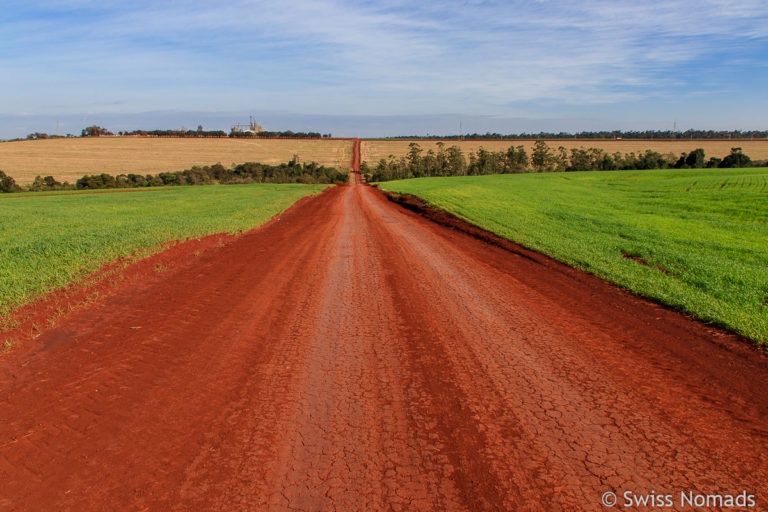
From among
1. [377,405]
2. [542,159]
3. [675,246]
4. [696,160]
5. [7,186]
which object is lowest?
[377,405]

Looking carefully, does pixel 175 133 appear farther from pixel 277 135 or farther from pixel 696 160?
pixel 696 160

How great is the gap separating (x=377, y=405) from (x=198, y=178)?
250ft

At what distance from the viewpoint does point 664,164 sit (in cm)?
8125

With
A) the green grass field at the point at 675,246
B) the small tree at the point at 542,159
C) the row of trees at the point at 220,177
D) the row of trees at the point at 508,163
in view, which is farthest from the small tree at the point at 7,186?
the small tree at the point at 542,159

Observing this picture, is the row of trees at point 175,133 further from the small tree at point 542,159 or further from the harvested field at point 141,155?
the small tree at point 542,159

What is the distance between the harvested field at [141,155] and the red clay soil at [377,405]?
3130 inches

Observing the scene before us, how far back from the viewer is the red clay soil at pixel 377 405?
291 centimetres

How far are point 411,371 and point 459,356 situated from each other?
672 millimetres

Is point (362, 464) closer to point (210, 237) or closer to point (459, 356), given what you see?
point (459, 356)

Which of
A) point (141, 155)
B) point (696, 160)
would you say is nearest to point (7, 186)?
point (141, 155)

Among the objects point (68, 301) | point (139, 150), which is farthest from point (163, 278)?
point (139, 150)

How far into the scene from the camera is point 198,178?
2832 inches

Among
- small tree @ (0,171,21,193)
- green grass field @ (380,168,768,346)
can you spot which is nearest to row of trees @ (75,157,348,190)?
small tree @ (0,171,21,193)

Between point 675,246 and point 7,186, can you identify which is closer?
point 675,246
